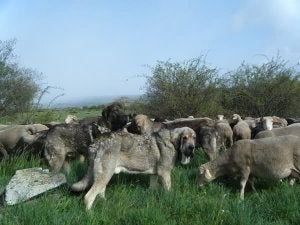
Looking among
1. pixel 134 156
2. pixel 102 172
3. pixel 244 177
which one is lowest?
pixel 244 177

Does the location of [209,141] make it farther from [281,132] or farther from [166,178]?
[166,178]

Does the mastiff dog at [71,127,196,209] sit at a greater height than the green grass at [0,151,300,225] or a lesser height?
greater

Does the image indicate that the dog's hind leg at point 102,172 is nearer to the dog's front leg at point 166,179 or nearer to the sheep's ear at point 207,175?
the dog's front leg at point 166,179

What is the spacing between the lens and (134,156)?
33.9 feet

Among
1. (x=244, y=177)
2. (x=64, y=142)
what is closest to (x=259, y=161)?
(x=244, y=177)

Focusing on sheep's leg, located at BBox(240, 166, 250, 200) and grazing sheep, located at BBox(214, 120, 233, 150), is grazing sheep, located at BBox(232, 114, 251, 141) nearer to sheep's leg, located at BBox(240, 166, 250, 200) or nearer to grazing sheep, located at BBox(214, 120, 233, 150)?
grazing sheep, located at BBox(214, 120, 233, 150)

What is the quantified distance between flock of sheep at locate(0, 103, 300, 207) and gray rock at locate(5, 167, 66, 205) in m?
1.25

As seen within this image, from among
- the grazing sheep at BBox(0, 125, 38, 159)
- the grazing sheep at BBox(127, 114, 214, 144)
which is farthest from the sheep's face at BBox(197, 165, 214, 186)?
the grazing sheep at BBox(0, 125, 38, 159)

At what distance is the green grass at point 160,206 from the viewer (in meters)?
8.13

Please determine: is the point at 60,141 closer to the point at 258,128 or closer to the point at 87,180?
the point at 87,180

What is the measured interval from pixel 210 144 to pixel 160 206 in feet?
17.2

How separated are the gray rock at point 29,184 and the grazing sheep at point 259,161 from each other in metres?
2.98

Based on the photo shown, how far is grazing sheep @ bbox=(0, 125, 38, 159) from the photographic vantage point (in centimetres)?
1465

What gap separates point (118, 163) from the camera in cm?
1004
